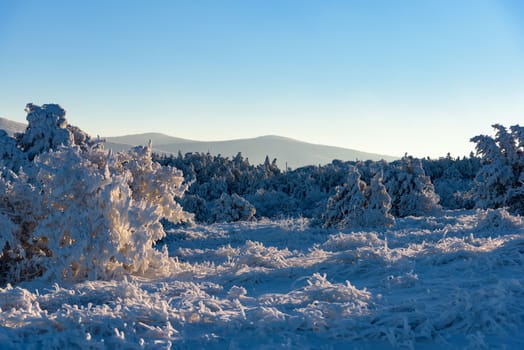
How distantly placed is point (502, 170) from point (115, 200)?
Result: 17190mm

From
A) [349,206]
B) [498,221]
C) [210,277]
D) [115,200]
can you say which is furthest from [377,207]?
[115,200]

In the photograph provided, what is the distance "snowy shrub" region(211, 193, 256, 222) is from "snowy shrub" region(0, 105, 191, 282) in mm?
18633

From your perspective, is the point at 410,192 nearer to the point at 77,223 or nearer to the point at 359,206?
the point at 359,206

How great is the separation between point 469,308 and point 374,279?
7.86 feet

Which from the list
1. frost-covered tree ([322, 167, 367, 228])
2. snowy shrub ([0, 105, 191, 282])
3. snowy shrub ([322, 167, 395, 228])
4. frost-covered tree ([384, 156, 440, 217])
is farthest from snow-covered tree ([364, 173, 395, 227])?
snowy shrub ([0, 105, 191, 282])

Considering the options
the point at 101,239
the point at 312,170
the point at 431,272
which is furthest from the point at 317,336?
the point at 312,170

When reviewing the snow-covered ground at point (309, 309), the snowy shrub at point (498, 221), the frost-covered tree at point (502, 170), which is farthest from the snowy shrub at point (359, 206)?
the snow-covered ground at point (309, 309)

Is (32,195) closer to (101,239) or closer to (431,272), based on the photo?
(101,239)

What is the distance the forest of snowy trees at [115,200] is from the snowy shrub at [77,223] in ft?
0.06

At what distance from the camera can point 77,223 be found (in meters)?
8.04

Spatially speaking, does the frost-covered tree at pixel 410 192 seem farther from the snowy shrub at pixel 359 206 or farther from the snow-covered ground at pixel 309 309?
the snow-covered ground at pixel 309 309

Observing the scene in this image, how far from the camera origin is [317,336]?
A: 428 centimetres

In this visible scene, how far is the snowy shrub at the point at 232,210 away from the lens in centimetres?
2806

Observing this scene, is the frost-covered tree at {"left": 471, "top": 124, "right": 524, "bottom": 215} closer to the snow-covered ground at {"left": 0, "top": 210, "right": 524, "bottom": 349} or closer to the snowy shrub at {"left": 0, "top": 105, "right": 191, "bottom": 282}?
the snow-covered ground at {"left": 0, "top": 210, "right": 524, "bottom": 349}
